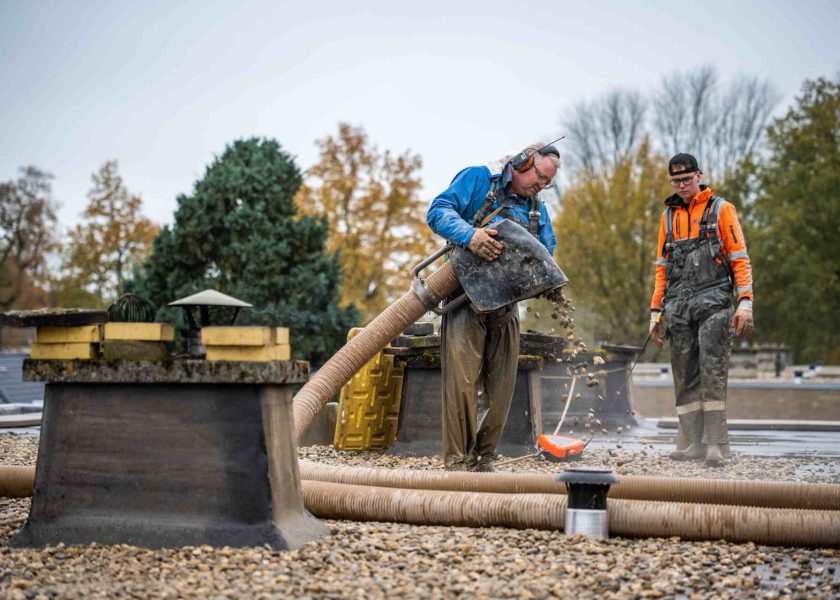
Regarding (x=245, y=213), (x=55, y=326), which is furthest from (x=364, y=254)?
(x=55, y=326)

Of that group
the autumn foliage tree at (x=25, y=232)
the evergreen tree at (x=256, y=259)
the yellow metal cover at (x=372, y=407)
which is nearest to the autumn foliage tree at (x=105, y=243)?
the autumn foliage tree at (x=25, y=232)

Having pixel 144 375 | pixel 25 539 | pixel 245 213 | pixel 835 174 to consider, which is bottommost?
pixel 25 539

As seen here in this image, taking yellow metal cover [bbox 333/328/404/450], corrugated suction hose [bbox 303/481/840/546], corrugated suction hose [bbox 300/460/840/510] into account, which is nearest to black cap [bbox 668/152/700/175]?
yellow metal cover [bbox 333/328/404/450]

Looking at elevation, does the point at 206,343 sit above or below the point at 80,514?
above

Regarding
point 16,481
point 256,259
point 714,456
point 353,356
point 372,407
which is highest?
point 256,259

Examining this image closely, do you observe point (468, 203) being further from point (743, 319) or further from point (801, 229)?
point (801, 229)

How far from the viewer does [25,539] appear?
15.1 feet

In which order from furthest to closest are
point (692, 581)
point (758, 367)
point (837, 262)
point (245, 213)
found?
point (758, 367)
point (837, 262)
point (245, 213)
point (692, 581)

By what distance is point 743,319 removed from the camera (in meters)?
7.77

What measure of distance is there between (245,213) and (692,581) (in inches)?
757

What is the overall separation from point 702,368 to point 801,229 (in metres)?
31.6

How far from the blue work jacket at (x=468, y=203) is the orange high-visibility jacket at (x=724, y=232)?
4.43 feet

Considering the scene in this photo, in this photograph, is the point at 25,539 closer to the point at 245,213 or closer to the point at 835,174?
the point at 245,213

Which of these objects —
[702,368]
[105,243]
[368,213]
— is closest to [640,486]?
[702,368]
